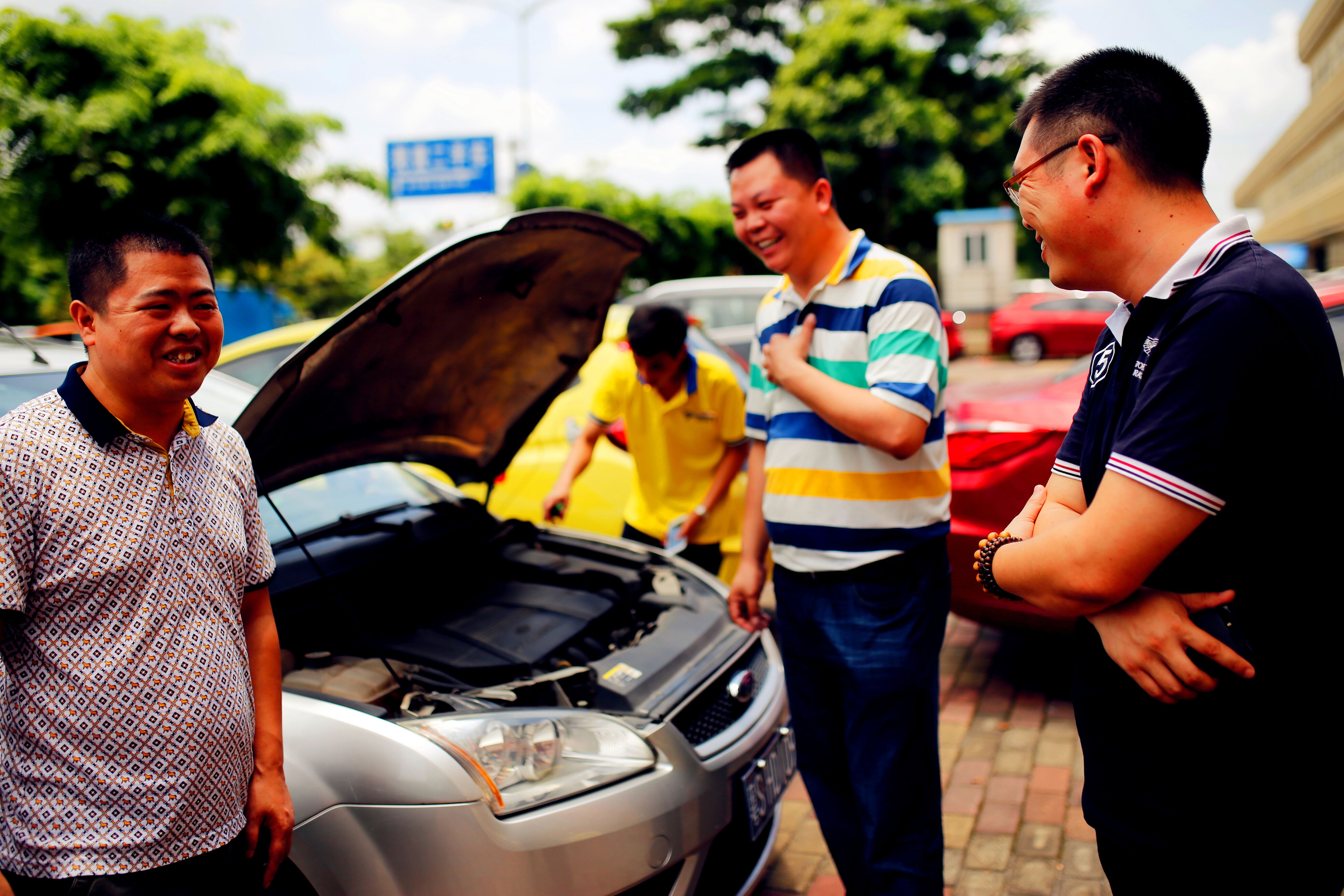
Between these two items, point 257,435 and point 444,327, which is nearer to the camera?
point 257,435

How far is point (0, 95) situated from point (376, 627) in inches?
342

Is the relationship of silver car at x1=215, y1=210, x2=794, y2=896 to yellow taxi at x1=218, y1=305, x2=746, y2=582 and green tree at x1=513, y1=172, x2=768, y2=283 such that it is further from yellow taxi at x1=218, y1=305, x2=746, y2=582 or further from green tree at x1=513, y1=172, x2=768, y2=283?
green tree at x1=513, y1=172, x2=768, y2=283

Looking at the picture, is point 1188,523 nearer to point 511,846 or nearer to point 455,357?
point 511,846

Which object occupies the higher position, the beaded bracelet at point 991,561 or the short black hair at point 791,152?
the short black hair at point 791,152

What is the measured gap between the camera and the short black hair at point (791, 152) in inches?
86.7

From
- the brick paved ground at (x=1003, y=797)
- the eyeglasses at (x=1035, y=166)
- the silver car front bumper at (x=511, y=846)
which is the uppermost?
the eyeglasses at (x=1035, y=166)

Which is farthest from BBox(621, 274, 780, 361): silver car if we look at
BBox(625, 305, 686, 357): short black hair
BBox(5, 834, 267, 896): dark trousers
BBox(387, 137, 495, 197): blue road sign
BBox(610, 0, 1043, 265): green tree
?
BBox(610, 0, 1043, 265): green tree

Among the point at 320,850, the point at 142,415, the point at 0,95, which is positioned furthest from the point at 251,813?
the point at 0,95

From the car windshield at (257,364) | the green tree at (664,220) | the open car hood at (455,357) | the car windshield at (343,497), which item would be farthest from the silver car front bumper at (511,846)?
the green tree at (664,220)

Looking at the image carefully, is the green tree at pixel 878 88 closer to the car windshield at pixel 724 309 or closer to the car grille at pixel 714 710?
the car windshield at pixel 724 309

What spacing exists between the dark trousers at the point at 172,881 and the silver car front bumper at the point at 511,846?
0.87 ft

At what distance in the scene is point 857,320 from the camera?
213 centimetres

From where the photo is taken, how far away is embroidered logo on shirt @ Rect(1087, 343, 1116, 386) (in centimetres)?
130

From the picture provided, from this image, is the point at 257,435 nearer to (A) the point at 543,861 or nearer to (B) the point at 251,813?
(B) the point at 251,813
